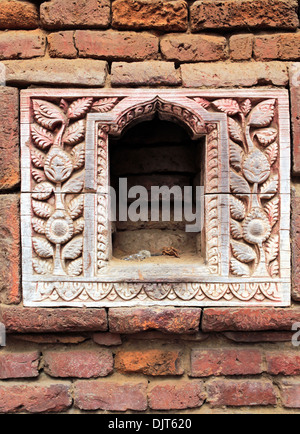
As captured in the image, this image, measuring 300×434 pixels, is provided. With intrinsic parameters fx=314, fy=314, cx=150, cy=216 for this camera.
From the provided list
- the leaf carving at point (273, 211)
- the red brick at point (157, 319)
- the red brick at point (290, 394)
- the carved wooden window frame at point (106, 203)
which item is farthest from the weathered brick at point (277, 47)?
the red brick at point (290, 394)

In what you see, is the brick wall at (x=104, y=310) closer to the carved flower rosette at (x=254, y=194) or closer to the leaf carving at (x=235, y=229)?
the carved flower rosette at (x=254, y=194)

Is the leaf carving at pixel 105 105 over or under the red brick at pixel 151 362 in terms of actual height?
over

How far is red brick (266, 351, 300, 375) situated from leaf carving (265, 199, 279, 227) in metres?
0.76

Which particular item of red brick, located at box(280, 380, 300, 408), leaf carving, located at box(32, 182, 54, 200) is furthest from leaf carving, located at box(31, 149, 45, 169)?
red brick, located at box(280, 380, 300, 408)

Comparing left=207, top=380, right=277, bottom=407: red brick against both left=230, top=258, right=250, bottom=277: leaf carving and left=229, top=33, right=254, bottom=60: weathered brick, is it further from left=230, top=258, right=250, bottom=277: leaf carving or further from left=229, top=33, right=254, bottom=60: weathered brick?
left=229, top=33, right=254, bottom=60: weathered brick

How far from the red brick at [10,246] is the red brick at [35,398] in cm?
52

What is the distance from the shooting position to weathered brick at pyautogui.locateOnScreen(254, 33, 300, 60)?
181cm

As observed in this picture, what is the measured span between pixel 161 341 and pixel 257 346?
561 millimetres

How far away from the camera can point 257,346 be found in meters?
1.83

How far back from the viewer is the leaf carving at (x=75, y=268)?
1779 mm

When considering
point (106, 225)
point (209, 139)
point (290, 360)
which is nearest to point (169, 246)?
point (106, 225)

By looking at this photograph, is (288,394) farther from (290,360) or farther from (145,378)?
(145,378)

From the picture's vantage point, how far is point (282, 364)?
181 cm

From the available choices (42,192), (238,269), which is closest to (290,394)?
(238,269)
